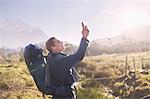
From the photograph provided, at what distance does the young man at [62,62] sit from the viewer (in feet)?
15.1

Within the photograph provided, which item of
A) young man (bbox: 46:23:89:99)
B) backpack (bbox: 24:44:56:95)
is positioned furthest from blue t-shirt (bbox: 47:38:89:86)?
backpack (bbox: 24:44:56:95)

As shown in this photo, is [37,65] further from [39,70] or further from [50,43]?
[50,43]

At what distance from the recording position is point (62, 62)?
4.71 metres

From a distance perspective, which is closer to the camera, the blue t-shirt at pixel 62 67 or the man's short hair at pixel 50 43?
the blue t-shirt at pixel 62 67

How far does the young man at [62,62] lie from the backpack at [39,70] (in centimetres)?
6

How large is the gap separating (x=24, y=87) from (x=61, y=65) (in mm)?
12826

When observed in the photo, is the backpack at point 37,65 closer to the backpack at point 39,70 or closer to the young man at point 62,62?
the backpack at point 39,70

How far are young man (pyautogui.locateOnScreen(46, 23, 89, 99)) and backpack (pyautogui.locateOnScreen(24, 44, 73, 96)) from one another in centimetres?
6

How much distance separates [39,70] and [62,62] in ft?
1.21

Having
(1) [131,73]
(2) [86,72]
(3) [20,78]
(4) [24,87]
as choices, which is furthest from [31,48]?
(2) [86,72]

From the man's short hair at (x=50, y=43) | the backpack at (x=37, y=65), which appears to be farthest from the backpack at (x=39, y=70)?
the man's short hair at (x=50, y=43)

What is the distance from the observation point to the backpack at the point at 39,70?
4691mm

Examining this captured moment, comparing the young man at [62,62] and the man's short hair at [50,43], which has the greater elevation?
the man's short hair at [50,43]

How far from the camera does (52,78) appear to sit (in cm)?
477
